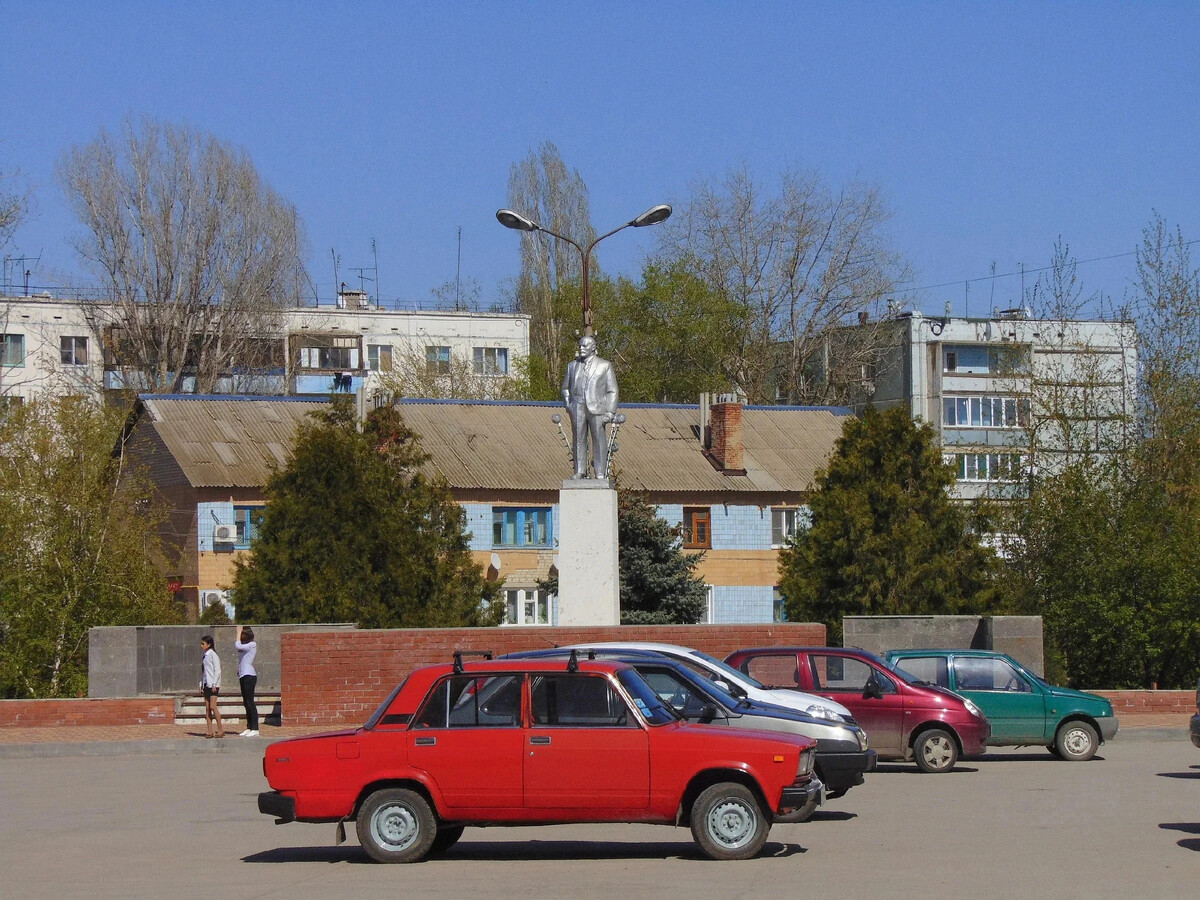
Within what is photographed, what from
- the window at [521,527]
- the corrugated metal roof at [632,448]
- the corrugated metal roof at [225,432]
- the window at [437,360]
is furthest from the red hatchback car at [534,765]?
the window at [437,360]

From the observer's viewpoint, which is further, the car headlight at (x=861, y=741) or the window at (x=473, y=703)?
the car headlight at (x=861, y=741)

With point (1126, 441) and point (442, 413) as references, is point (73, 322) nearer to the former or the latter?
point (442, 413)

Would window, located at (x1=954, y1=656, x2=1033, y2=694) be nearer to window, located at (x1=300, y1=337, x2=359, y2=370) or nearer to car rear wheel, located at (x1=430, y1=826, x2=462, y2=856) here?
car rear wheel, located at (x1=430, y1=826, x2=462, y2=856)

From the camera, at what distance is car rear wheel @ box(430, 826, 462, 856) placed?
12.1 m

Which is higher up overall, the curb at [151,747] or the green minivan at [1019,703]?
the green minivan at [1019,703]

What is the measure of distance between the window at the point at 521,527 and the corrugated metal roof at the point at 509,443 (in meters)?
0.83

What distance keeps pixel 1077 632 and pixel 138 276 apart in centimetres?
5129

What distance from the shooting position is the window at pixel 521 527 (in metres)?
49.9

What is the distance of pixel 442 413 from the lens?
5300 cm

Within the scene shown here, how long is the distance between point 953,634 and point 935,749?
7713 millimetres

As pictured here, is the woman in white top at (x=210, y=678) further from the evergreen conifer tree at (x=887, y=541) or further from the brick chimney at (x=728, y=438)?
the brick chimney at (x=728, y=438)

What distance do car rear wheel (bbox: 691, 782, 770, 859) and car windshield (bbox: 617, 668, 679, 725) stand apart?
618 millimetres

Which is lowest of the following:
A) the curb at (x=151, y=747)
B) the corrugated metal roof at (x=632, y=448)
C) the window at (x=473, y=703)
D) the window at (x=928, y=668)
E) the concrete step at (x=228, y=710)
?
the curb at (x=151, y=747)

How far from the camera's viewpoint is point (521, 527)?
50219mm
